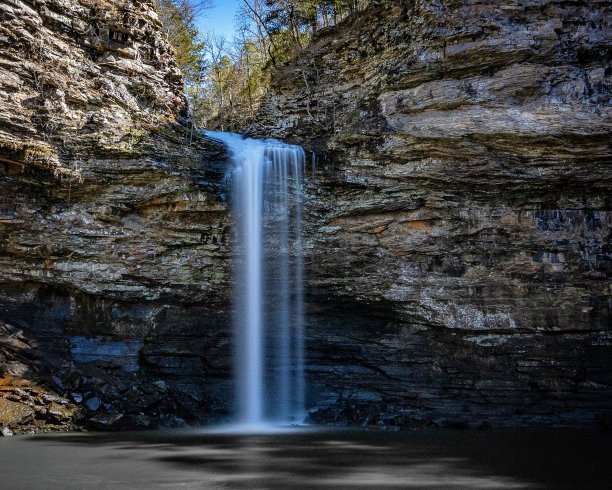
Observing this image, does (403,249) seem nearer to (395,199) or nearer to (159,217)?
(395,199)

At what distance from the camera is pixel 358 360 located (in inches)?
647

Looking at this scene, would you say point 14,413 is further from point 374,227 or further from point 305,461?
point 374,227

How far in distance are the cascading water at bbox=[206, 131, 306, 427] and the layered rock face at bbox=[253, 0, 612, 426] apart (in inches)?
20.6

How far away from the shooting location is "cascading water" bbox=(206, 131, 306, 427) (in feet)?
53.2

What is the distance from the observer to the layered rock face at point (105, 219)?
14.9 metres

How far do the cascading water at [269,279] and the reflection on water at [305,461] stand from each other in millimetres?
3492

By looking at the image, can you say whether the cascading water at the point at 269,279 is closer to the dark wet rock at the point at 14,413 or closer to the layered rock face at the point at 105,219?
the layered rock face at the point at 105,219

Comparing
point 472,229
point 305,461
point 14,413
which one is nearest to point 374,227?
point 472,229

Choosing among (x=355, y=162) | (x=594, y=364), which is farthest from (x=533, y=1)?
(x=594, y=364)

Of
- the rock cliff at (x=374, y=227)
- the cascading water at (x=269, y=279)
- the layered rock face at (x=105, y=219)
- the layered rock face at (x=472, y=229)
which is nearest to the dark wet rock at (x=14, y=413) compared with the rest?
the layered rock face at (x=105, y=219)

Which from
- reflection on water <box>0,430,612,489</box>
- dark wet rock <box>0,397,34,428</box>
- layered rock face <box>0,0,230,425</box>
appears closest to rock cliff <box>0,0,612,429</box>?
layered rock face <box>0,0,230,425</box>

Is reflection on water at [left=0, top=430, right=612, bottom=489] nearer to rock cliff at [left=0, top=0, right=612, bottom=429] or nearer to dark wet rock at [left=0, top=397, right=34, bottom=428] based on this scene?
dark wet rock at [left=0, top=397, right=34, bottom=428]

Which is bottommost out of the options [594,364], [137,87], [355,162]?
[594,364]

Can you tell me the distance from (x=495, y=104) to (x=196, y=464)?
37.5 ft
